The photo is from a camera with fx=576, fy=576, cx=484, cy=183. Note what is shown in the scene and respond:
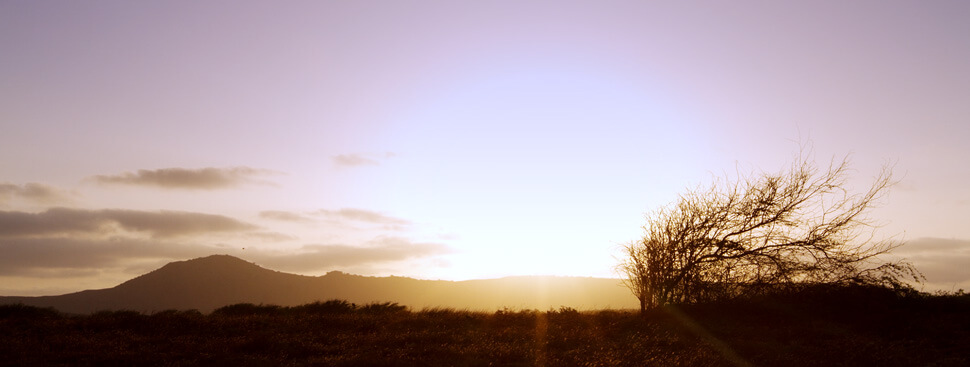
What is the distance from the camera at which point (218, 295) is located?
8856 centimetres

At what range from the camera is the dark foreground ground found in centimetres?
1195

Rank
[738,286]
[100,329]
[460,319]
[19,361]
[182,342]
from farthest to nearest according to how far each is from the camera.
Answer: [738,286] → [460,319] → [100,329] → [182,342] → [19,361]

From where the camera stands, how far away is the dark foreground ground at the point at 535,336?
11945 millimetres

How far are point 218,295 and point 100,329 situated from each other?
3189 inches

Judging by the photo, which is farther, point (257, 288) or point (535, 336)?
point (257, 288)

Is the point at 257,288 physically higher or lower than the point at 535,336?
higher

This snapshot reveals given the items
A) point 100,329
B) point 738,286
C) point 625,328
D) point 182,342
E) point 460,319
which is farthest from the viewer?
point 738,286

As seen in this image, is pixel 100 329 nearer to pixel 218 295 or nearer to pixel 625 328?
pixel 625 328

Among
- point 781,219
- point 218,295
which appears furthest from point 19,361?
point 218,295

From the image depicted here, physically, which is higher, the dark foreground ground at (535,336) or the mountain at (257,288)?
the mountain at (257,288)

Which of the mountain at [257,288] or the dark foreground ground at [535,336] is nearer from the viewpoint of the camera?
the dark foreground ground at [535,336]

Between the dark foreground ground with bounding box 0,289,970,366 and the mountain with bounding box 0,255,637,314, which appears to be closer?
the dark foreground ground with bounding box 0,289,970,366

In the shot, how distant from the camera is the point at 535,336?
15305 millimetres

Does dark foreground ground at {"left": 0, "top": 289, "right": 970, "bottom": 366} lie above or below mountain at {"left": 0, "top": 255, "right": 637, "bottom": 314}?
below
